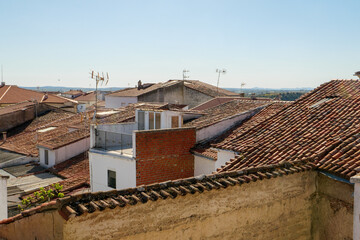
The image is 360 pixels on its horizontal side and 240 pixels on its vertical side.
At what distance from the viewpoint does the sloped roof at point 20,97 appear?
1702 inches

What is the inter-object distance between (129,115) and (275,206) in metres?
15.7

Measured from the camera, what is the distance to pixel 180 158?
15109mm

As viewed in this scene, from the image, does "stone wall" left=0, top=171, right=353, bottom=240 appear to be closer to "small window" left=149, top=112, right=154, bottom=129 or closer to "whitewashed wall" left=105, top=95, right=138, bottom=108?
"small window" left=149, top=112, right=154, bottom=129

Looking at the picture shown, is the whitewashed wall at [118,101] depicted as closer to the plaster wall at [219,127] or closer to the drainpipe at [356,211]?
the plaster wall at [219,127]

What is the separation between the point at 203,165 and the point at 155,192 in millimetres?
8753

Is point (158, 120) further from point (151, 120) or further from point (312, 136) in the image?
point (312, 136)

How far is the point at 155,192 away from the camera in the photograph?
241 inches

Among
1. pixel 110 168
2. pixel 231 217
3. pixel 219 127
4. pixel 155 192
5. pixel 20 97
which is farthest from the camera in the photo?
pixel 20 97

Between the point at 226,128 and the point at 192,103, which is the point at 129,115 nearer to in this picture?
the point at 226,128

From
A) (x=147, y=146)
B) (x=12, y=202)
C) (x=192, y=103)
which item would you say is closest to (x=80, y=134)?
(x=12, y=202)

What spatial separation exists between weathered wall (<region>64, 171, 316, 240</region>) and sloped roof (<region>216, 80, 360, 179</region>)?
2.46ft

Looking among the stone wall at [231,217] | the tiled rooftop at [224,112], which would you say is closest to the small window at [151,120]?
the tiled rooftop at [224,112]

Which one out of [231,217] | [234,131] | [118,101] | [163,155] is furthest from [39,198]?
[118,101]

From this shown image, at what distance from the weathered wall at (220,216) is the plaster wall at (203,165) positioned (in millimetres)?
5952
